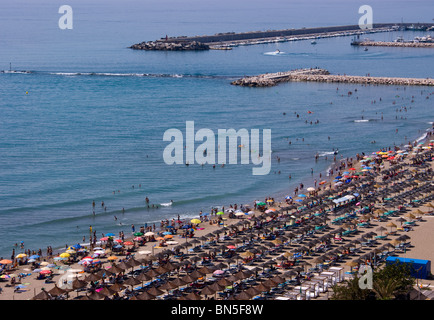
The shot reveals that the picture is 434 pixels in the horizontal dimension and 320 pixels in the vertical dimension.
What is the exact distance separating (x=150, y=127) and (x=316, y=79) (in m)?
50.9

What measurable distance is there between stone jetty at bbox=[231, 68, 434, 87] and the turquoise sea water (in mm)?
3935

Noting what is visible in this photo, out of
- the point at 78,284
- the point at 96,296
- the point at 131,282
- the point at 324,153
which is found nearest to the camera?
the point at 96,296

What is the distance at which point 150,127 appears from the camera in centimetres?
8394

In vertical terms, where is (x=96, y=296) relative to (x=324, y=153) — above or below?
below

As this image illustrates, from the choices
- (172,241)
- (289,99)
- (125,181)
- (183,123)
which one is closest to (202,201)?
(125,181)

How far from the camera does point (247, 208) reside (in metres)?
51.6

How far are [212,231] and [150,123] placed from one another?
1701 inches

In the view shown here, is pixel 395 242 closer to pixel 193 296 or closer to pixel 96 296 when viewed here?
pixel 193 296

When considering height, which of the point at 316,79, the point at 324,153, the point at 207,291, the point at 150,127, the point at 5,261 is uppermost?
the point at 316,79

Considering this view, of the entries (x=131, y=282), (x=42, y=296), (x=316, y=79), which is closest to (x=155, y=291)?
(x=131, y=282)

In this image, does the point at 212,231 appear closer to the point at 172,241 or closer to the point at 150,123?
the point at 172,241

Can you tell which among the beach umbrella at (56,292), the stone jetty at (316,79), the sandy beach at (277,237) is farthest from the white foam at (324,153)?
the stone jetty at (316,79)
